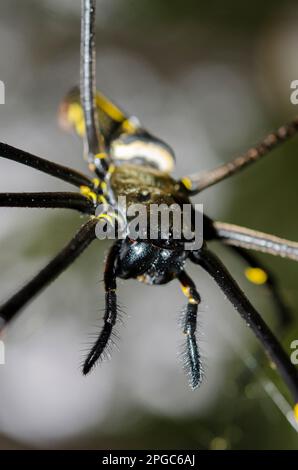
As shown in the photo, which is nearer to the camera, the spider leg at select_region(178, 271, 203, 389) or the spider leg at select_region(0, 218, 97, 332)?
the spider leg at select_region(0, 218, 97, 332)

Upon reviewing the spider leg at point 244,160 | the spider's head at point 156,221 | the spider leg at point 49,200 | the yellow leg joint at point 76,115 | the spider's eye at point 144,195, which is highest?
the yellow leg joint at point 76,115

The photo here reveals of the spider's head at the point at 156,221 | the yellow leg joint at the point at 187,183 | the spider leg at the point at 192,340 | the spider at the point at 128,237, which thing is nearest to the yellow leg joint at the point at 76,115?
the spider at the point at 128,237

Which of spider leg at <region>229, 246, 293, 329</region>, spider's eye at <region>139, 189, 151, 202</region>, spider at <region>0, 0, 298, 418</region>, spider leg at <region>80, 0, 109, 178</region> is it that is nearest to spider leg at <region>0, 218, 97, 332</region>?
spider at <region>0, 0, 298, 418</region>

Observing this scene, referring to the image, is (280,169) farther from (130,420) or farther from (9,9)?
(9,9)

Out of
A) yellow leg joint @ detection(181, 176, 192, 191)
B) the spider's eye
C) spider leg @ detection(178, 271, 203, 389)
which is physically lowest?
spider leg @ detection(178, 271, 203, 389)

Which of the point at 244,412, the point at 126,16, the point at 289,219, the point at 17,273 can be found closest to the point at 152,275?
the point at 244,412

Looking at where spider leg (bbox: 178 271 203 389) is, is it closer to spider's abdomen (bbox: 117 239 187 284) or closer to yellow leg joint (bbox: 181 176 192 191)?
spider's abdomen (bbox: 117 239 187 284)

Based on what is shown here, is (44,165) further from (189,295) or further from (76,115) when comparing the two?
(76,115)

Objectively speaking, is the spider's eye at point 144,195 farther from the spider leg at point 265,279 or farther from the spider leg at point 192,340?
the spider leg at point 265,279
